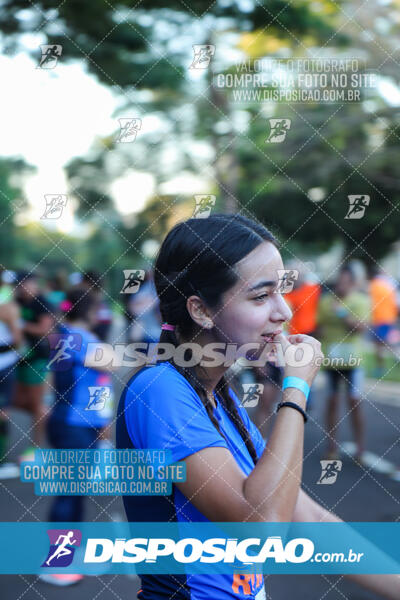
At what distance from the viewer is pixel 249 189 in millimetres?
13508

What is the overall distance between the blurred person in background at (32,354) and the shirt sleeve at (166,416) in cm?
443

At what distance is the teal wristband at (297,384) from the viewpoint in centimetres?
136

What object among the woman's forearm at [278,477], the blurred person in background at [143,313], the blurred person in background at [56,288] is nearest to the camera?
the woman's forearm at [278,477]

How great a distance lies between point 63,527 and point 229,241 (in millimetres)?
2670

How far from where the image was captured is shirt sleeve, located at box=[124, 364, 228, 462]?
1217 millimetres

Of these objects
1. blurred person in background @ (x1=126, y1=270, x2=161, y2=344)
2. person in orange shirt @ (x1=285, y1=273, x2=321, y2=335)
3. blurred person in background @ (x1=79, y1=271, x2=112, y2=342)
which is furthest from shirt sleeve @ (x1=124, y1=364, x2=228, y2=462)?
blurred person in background @ (x1=126, y1=270, x2=161, y2=344)

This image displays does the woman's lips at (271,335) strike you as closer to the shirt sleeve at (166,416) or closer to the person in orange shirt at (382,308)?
the shirt sleeve at (166,416)

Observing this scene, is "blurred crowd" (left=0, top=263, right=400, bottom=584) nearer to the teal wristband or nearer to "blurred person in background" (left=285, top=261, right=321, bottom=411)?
"blurred person in background" (left=285, top=261, right=321, bottom=411)

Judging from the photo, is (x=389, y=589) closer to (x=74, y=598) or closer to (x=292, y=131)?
(x=74, y=598)

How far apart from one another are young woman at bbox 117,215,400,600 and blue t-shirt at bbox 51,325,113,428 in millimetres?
2174

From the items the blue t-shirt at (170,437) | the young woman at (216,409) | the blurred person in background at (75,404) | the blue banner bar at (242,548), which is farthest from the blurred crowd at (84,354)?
the blue t-shirt at (170,437)

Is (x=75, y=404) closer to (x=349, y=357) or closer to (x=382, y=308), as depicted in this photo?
(x=349, y=357)

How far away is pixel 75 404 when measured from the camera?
11.9ft

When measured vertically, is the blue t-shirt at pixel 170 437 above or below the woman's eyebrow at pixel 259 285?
below
